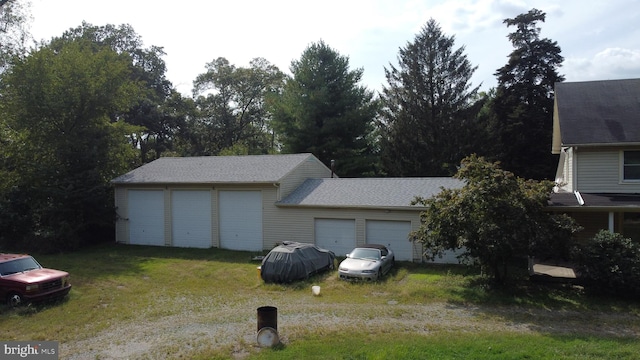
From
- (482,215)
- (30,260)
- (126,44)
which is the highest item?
(126,44)

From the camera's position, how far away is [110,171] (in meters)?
28.1

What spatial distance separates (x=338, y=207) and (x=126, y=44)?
4078 centimetres

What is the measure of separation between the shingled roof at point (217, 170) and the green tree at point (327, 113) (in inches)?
388

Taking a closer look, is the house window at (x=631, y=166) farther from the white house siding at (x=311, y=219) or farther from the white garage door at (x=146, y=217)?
the white garage door at (x=146, y=217)

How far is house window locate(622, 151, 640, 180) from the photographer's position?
56.1 ft

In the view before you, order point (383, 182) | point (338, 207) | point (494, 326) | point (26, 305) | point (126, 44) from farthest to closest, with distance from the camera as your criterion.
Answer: point (126, 44) → point (383, 182) → point (338, 207) → point (26, 305) → point (494, 326)

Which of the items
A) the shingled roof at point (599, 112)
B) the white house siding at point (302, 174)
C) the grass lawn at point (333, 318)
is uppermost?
the shingled roof at point (599, 112)

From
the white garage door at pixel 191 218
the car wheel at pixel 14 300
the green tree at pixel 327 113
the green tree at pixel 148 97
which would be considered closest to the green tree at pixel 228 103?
the green tree at pixel 148 97

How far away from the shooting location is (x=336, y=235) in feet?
70.7

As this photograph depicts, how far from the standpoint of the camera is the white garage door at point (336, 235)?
21.2 meters

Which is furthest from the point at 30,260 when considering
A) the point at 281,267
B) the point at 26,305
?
the point at 281,267

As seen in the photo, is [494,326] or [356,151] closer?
[494,326]

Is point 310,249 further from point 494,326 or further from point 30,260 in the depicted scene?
point 30,260

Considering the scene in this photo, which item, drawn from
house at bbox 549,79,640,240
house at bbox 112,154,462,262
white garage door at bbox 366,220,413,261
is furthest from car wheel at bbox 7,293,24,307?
house at bbox 549,79,640,240
